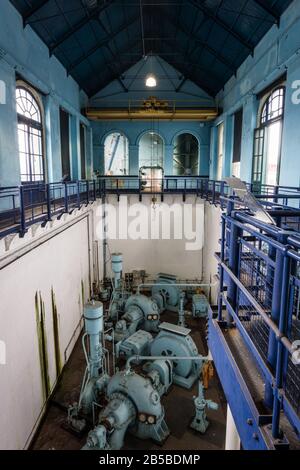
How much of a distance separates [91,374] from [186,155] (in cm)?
1394

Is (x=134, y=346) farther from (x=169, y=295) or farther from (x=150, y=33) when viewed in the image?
(x=150, y=33)

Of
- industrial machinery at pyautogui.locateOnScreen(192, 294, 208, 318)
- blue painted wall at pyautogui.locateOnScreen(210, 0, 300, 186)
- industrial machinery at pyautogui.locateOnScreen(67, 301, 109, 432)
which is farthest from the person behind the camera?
industrial machinery at pyautogui.locateOnScreen(192, 294, 208, 318)

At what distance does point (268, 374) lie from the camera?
80.5 inches

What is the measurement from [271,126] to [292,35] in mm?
2577

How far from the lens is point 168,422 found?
23.8 feet

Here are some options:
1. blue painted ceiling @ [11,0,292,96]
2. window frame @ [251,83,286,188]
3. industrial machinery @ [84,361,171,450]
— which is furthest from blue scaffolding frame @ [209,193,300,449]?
blue painted ceiling @ [11,0,292,96]

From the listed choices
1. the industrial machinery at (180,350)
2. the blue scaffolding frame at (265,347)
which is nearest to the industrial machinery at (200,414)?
the industrial machinery at (180,350)

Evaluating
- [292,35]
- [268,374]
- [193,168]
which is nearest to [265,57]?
[292,35]

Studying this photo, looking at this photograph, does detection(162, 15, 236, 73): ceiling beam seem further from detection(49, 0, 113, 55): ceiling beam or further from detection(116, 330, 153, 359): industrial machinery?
detection(116, 330, 153, 359): industrial machinery

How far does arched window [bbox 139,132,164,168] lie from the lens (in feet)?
58.6

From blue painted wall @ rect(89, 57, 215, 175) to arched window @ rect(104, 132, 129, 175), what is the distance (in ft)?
1.29

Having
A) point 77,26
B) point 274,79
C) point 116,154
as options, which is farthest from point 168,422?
point 116,154

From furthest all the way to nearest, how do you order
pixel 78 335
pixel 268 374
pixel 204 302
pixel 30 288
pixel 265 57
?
pixel 204 302 → pixel 78 335 → pixel 265 57 → pixel 30 288 → pixel 268 374

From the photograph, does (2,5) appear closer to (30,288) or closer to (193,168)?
(30,288)
